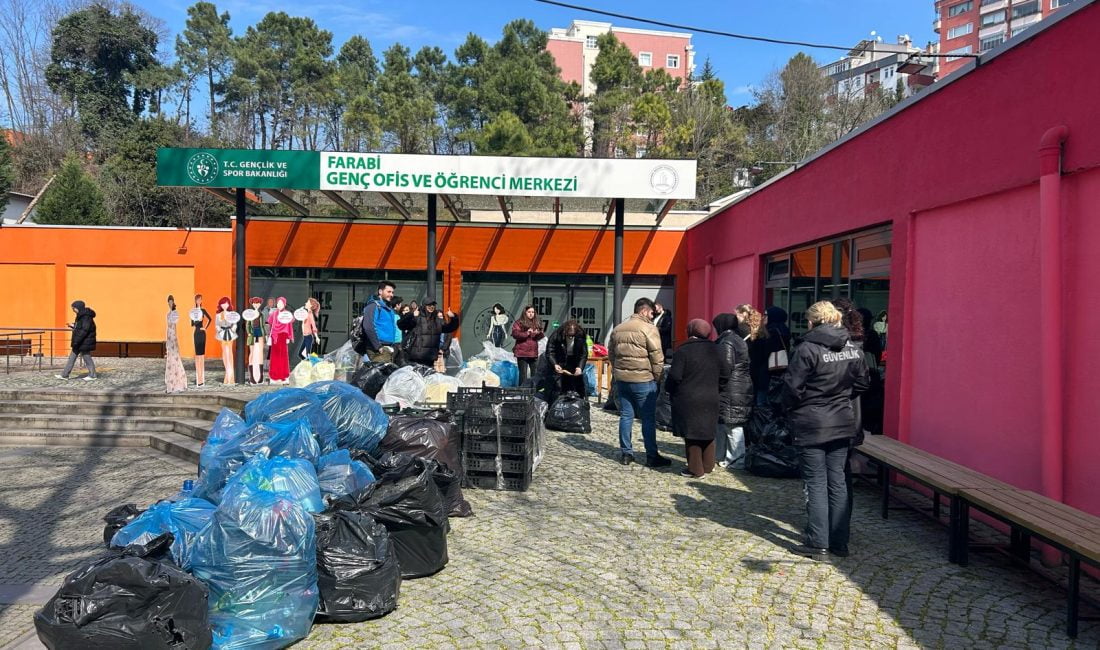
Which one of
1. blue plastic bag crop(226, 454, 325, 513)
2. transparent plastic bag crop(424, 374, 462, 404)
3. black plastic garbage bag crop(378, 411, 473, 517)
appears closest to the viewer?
blue plastic bag crop(226, 454, 325, 513)

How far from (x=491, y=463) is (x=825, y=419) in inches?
122

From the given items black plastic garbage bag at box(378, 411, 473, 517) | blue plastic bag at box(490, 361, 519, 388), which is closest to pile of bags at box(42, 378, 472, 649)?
black plastic garbage bag at box(378, 411, 473, 517)

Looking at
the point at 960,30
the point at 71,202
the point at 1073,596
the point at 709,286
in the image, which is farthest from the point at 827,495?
the point at 960,30

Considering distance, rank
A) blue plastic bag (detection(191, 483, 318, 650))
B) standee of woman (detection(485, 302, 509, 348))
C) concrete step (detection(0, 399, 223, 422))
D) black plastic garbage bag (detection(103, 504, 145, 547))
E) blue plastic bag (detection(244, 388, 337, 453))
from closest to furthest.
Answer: blue plastic bag (detection(191, 483, 318, 650)), black plastic garbage bag (detection(103, 504, 145, 547)), blue plastic bag (detection(244, 388, 337, 453)), concrete step (detection(0, 399, 223, 422)), standee of woman (detection(485, 302, 509, 348))

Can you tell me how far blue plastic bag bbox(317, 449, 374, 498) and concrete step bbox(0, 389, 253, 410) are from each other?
234 inches

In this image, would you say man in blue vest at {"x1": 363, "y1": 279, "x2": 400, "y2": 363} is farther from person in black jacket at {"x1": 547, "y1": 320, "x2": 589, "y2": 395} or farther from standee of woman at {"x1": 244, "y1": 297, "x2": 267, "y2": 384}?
standee of woman at {"x1": 244, "y1": 297, "x2": 267, "y2": 384}

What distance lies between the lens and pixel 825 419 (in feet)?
16.3

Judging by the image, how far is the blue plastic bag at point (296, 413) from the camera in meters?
5.75

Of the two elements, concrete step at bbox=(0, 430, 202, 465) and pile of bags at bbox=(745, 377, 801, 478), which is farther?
concrete step at bbox=(0, 430, 202, 465)

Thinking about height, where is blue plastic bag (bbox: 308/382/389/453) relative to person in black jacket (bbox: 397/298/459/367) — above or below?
below

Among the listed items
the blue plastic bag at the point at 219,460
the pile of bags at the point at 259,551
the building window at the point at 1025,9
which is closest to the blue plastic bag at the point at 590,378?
the pile of bags at the point at 259,551

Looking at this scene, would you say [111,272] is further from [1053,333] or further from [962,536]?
[1053,333]

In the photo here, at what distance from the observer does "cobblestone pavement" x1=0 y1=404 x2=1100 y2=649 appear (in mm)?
3820

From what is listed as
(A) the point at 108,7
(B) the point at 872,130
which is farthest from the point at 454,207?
(A) the point at 108,7
